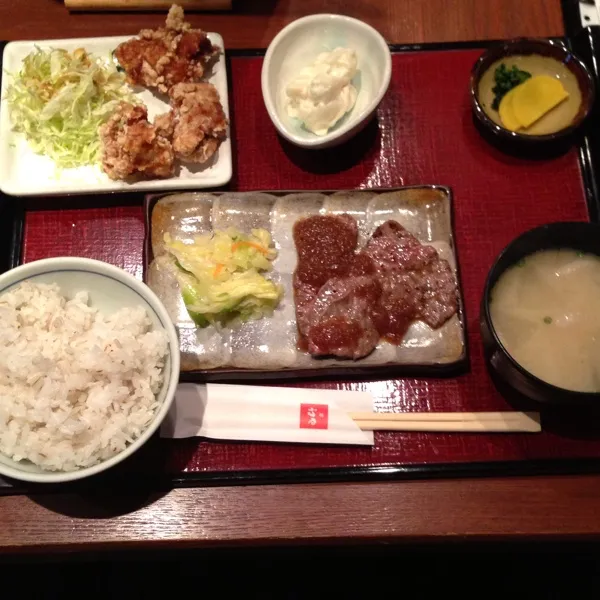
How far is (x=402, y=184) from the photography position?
2260mm

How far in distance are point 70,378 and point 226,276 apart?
601 mm

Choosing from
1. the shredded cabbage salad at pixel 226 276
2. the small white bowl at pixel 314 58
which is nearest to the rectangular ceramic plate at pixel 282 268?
the shredded cabbage salad at pixel 226 276

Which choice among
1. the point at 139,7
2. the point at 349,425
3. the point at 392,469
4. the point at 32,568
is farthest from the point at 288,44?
the point at 32,568

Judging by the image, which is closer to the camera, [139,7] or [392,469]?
[392,469]

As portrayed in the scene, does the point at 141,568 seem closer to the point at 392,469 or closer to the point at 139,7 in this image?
the point at 392,469

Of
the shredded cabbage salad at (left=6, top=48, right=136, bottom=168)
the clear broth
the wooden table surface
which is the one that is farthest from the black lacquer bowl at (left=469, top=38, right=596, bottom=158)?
the shredded cabbage salad at (left=6, top=48, right=136, bottom=168)

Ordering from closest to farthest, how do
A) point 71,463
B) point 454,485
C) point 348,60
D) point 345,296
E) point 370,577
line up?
point 71,463 < point 454,485 < point 345,296 < point 348,60 < point 370,577

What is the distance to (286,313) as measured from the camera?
198 cm

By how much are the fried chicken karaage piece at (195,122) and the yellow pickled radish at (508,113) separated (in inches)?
42.1

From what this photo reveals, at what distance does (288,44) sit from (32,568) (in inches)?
93.3

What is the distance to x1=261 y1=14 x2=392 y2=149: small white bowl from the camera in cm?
214

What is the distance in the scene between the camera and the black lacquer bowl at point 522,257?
5.65 ft

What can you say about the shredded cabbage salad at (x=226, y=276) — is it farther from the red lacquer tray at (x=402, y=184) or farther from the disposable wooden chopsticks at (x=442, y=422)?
the disposable wooden chopsticks at (x=442, y=422)

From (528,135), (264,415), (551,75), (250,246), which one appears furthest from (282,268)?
(551,75)
